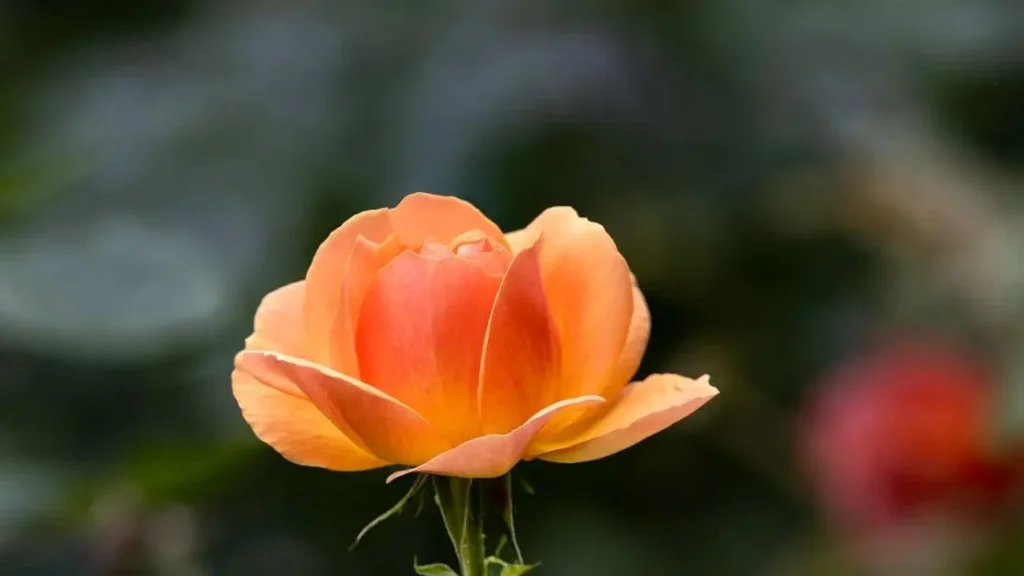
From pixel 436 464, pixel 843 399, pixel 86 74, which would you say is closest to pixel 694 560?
pixel 843 399

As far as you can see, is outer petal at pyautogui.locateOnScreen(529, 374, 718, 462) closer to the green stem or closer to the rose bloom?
the green stem

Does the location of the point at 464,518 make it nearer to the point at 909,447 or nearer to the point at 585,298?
the point at 585,298

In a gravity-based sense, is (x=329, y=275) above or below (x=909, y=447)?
below

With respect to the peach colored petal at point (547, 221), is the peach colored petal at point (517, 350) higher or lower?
lower

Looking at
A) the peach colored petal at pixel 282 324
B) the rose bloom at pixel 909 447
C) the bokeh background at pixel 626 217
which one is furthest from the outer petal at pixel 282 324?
the rose bloom at pixel 909 447

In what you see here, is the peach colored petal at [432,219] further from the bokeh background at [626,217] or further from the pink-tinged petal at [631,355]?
the bokeh background at [626,217]

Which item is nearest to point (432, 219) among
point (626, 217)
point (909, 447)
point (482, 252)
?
point (482, 252)
